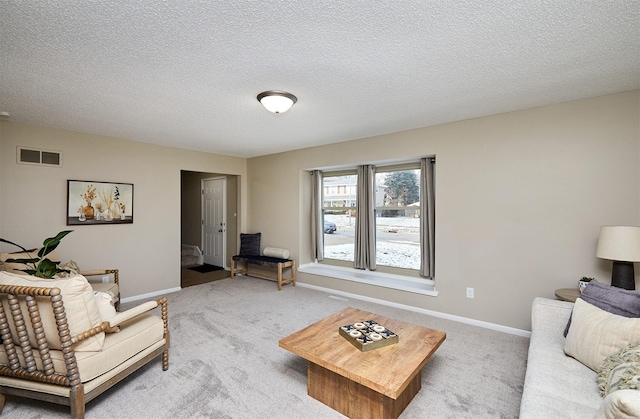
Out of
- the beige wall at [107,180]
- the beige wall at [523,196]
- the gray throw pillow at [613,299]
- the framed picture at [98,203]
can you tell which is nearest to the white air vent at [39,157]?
the beige wall at [107,180]

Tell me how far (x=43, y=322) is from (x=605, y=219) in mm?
4541

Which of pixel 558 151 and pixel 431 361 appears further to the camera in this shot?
pixel 558 151

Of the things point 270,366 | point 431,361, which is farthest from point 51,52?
point 431,361

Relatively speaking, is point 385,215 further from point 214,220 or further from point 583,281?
point 214,220

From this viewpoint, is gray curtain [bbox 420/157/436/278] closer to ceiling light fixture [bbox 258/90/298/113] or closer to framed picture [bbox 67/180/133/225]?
ceiling light fixture [bbox 258/90/298/113]

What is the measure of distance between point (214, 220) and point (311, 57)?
5.47 m

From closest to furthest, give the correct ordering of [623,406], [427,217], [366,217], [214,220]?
[623,406], [427,217], [366,217], [214,220]

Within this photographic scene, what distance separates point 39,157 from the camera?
11.8 feet

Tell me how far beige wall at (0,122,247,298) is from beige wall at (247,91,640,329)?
139 inches

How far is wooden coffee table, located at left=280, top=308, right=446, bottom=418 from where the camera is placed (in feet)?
5.71

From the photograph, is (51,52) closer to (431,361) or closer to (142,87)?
(142,87)

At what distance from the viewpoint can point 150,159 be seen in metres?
4.62

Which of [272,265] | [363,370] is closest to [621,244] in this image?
[363,370]

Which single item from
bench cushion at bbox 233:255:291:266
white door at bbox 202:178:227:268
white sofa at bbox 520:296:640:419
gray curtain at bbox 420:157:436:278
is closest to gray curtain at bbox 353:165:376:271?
gray curtain at bbox 420:157:436:278
